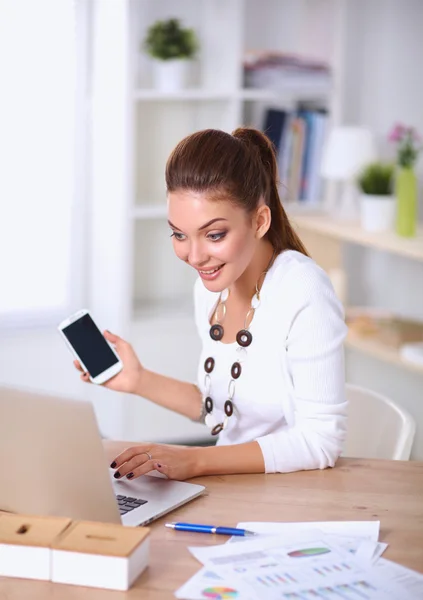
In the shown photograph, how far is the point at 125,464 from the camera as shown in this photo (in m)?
1.67

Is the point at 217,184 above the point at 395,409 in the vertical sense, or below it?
above

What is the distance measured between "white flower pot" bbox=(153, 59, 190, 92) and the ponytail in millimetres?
1908

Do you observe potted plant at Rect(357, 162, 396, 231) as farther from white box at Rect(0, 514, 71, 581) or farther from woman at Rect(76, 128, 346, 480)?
white box at Rect(0, 514, 71, 581)

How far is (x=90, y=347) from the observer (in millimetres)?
1836

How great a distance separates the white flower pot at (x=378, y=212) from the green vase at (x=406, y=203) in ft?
0.21

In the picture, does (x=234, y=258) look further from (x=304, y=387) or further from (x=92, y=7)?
(x=92, y=7)

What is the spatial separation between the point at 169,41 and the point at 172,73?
4.9 inches

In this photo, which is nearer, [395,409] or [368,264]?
[395,409]

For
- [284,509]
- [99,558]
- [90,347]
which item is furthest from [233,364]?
[99,558]

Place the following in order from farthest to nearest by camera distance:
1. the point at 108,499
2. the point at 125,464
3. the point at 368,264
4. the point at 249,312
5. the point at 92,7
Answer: the point at 368,264 < the point at 92,7 < the point at 249,312 < the point at 125,464 < the point at 108,499

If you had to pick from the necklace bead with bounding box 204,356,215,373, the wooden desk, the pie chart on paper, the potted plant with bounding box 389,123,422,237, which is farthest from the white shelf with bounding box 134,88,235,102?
the pie chart on paper

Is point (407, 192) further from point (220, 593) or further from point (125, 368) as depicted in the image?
point (220, 593)

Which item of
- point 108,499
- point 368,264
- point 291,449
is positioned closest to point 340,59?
point 368,264

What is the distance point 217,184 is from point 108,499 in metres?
0.67
